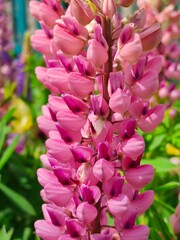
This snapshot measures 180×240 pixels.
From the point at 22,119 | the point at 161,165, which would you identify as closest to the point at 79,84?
the point at 161,165

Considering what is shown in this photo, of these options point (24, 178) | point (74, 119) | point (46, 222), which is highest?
point (74, 119)

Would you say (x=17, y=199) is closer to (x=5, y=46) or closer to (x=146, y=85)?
(x=146, y=85)

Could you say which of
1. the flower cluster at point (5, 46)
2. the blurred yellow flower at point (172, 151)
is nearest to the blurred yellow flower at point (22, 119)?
the flower cluster at point (5, 46)

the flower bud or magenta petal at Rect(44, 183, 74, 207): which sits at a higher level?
the flower bud

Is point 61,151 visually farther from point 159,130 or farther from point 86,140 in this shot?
point 159,130

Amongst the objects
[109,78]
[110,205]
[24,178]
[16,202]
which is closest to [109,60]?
[109,78]

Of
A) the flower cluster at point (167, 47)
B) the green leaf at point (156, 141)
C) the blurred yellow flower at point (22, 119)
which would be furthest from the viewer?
the blurred yellow flower at point (22, 119)

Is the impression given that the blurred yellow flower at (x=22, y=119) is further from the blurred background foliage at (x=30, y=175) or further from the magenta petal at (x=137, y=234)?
the magenta petal at (x=137, y=234)

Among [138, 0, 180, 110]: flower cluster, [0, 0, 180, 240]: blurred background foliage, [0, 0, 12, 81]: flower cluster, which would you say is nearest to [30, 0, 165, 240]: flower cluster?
[0, 0, 180, 240]: blurred background foliage

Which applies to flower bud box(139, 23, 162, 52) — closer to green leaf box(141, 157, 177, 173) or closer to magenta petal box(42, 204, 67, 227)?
magenta petal box(42, 204, 67, 227)
